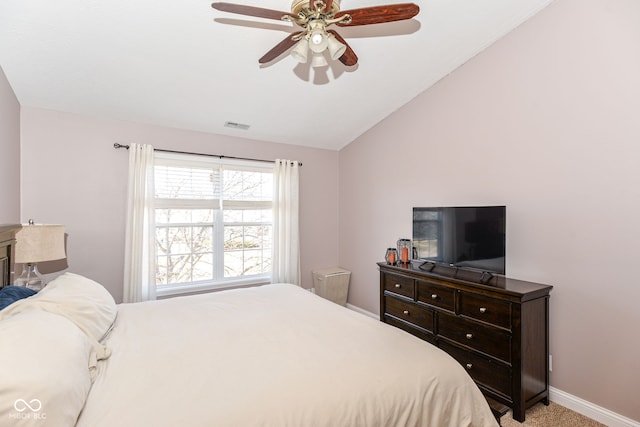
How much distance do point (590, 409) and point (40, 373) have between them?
3.15 m

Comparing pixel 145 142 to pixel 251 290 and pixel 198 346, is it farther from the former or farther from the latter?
pixel 198 346

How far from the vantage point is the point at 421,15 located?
2432mm

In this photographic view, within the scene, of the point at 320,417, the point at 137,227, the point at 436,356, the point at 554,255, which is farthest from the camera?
the point at 137,227

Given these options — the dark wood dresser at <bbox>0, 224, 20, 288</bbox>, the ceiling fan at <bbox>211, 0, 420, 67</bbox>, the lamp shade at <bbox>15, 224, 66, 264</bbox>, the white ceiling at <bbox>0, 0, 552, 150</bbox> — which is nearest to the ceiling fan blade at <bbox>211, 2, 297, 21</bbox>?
the ceiling fan at <bbox>211, 0, 420, 67</bbox>

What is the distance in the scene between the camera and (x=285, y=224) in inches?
162

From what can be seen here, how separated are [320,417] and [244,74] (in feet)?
9.03

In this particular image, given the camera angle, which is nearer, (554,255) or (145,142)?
(554,255)

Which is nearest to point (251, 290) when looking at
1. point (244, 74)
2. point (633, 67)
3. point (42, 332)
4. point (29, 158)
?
point (42, 332)

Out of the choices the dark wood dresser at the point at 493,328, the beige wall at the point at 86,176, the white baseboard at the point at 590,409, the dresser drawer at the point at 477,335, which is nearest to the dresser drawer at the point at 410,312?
the dark wood dresser at the point at 493,328

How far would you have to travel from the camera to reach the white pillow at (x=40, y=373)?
94 centimetres

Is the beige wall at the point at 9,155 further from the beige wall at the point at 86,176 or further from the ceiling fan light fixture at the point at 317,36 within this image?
the ceiling fan light fixture at the point at 317,36

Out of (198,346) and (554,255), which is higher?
(554,255)

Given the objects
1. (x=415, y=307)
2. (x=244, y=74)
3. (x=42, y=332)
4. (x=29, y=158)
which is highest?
(x=244, y=74)

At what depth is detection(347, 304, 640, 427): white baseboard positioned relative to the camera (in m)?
2.06
